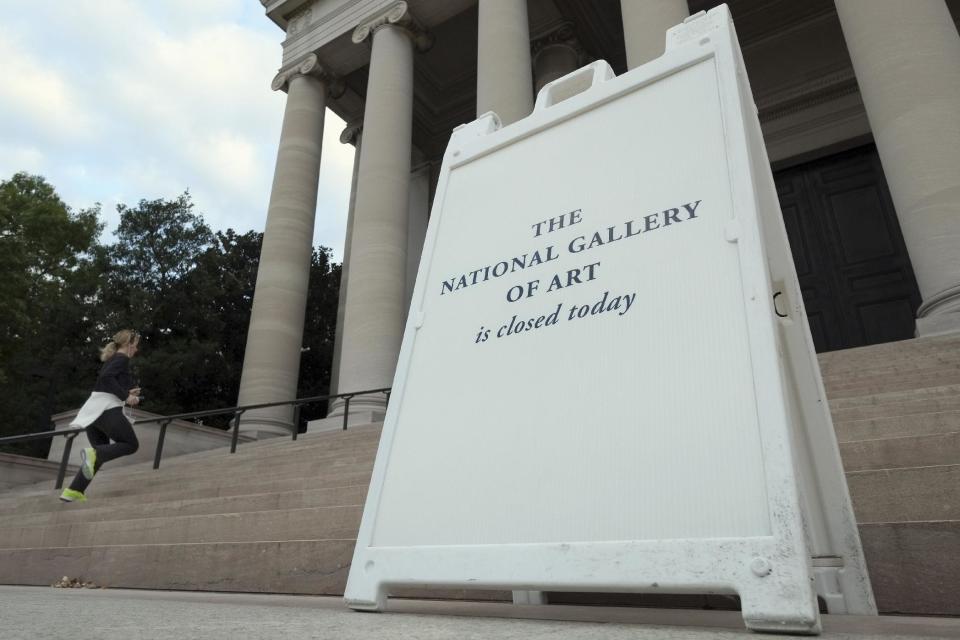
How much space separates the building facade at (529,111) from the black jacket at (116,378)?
6702mm

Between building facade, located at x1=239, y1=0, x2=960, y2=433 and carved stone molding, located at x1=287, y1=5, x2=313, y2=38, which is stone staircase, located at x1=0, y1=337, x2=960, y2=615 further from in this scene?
carved stone molding, located at x1=287, y1=5, x2=313, y2=38

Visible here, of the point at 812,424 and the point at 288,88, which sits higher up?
the point at 288,88

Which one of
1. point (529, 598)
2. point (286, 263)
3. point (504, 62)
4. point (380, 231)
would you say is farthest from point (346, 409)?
point (529, 598)

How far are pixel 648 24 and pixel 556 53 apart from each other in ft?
23.7

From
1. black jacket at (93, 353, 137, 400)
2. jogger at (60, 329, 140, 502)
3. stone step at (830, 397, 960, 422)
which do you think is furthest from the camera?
black jacket at (93, 353, 137, 400)

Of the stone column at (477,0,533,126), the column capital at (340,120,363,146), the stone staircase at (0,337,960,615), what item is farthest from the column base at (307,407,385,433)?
the column capital at (340,120,363,146)

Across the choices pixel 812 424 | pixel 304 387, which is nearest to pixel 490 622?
pixel 812 424

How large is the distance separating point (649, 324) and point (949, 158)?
980 centimetres

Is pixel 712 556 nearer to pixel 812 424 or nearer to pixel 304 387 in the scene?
pixel 812 424

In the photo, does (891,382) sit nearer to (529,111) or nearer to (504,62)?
(529,111)

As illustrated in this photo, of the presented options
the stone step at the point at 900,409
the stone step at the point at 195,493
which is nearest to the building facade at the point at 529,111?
the stone step at the point at 195,493

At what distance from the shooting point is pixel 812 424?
2627 millimetres

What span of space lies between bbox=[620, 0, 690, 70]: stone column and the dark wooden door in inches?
227

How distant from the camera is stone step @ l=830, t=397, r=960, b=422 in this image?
527 cm
